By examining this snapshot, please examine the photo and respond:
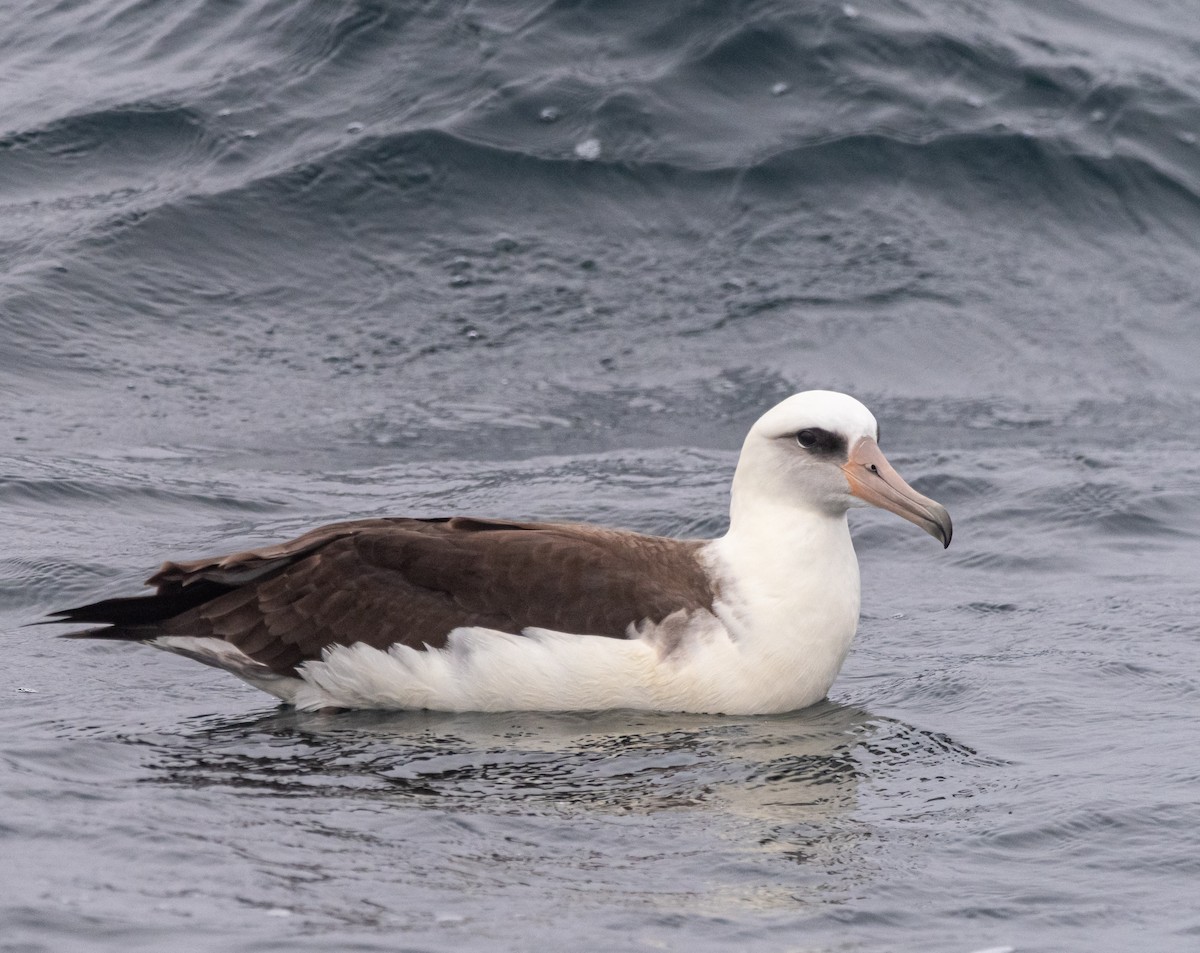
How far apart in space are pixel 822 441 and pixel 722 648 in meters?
1.06

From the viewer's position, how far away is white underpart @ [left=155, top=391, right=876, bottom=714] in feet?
27.6

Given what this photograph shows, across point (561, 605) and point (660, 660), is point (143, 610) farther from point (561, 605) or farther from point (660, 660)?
point (660, 660)

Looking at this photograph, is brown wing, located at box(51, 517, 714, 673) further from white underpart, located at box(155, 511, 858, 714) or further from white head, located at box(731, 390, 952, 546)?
white head, located at box(731, 390, 952, 546)

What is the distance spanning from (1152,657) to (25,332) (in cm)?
801

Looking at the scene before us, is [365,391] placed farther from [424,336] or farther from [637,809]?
[637,809]

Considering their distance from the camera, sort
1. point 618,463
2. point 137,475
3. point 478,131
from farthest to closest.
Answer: point 478,131
point 618,463
point 137,475

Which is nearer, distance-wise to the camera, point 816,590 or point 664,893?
point 664,893

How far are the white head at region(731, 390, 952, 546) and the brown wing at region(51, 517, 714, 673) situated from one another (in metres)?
0.50

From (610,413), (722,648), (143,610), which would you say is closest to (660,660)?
(722,648)

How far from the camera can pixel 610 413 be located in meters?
13.7

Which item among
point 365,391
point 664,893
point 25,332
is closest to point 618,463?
point 365,391

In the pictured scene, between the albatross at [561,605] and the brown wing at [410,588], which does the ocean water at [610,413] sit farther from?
the brown wing at [410,588]

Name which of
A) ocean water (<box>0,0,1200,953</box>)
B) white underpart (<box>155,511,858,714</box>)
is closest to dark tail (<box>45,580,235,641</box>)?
white underpart (<box>155,511,858,714</box>)

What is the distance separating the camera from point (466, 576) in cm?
856
